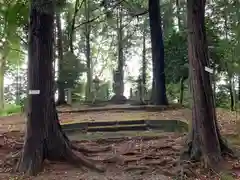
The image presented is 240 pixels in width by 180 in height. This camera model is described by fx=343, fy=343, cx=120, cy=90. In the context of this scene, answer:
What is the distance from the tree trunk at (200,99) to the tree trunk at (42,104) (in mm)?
1794

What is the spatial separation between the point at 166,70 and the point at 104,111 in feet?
10.00

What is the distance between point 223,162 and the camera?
556cm

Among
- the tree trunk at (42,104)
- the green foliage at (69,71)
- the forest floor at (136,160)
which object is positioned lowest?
the forest floor at (136,160)

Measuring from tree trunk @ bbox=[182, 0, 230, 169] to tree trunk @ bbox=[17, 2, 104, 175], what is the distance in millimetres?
1794

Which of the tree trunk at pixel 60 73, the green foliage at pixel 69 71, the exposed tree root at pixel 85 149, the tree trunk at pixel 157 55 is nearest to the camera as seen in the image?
the exposed tree root at pixel 85 149

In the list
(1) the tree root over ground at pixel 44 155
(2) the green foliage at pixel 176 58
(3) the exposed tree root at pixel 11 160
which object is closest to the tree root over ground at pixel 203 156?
(1) the tree root over ground at pixel 44 155

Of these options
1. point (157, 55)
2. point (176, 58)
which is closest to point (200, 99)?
point (176, 58)

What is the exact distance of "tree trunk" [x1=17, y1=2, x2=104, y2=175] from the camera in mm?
5719

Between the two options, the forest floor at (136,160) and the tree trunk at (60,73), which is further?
the tree trunk at (60,73)

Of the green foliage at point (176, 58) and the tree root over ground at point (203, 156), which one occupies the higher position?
the green foliage at point (176, 58)

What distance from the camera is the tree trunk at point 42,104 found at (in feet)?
18.8

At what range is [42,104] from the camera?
19.0ft

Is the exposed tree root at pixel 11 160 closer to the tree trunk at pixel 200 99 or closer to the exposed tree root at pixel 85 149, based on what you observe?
the exposed tree root at pixel 85 149

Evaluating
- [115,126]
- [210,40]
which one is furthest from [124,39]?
[115,126]
